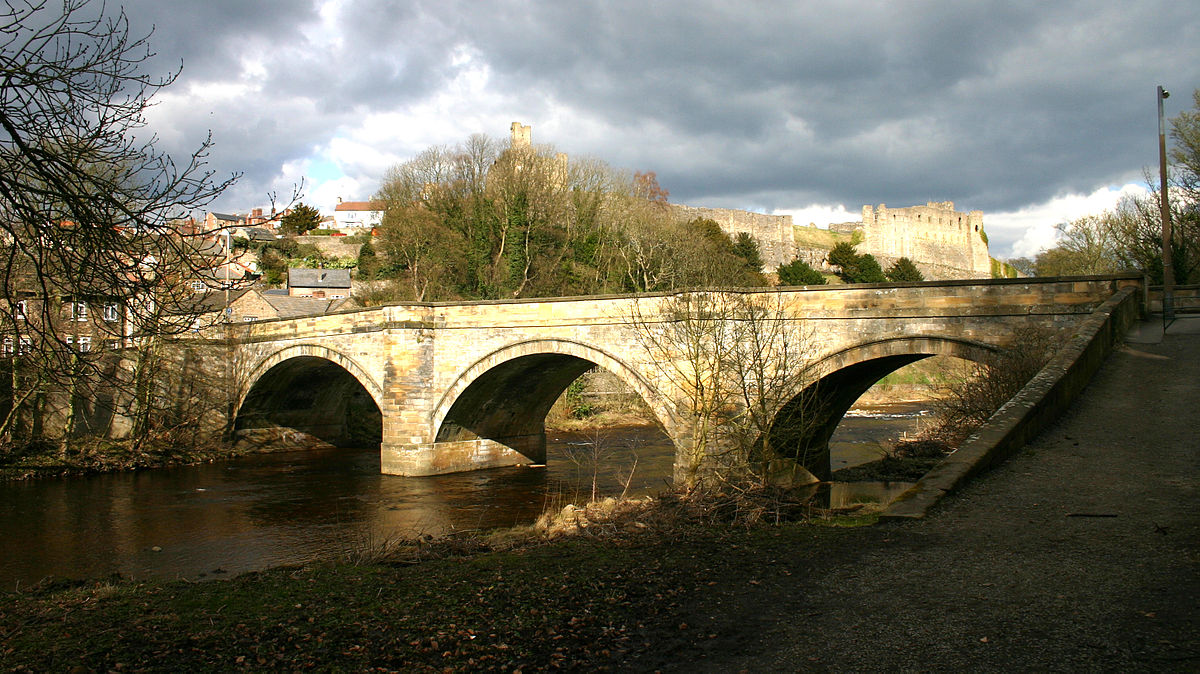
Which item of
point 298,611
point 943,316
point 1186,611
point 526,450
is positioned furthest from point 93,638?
point 526,450

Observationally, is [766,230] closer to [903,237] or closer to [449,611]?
[903,237]

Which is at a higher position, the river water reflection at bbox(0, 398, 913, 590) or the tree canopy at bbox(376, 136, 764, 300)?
the tree canopy at bbox(376, 136, 764, 300)

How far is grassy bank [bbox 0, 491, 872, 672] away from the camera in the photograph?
3852 millimetres

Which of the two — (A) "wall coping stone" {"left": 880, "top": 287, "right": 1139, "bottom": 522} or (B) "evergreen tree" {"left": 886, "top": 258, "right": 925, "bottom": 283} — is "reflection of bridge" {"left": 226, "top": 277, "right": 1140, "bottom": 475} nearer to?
(A) "wall coping stone" {"left": 880, "top": 287, "right": 1139, "bottom": 522}

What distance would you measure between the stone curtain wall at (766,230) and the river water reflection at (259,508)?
96.4 feet

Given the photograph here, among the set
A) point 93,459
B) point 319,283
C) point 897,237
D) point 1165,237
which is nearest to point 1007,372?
point 1165,237

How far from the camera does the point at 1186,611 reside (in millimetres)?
3475

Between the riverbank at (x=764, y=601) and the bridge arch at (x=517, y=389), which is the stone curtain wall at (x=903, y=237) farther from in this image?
the riverbank at (x=764, y=601)

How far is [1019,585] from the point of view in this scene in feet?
13.1

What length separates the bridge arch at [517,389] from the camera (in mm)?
16047

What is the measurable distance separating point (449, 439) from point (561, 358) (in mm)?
3287

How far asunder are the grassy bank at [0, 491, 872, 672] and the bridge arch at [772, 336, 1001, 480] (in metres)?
3.92

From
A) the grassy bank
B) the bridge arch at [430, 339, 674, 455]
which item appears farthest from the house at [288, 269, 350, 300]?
the grassy bank

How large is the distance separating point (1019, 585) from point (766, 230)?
162 ft
